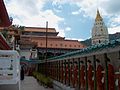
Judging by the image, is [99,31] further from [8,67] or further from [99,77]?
[99,77]

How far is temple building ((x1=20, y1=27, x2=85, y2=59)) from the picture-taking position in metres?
51.6

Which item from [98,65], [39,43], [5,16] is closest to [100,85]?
[98,65]

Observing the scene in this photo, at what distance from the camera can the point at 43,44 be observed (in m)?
60.1

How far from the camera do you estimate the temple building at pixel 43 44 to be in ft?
169

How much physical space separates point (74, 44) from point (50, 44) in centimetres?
612

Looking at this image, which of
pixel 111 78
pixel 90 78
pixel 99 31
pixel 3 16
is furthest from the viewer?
pixel 99 31

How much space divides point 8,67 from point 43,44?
50.6 m

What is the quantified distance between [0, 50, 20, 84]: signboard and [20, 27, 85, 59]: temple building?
40.1 m

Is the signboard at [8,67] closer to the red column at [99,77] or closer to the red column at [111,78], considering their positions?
the red column at [99,77]

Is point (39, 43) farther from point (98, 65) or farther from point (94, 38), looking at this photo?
point (98, 65)

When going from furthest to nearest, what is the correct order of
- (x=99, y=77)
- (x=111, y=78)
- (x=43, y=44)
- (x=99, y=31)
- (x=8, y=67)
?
(x=99, y=31), (x=43, y=44), (x=8, y=67), (x=99, y=77), (x=111, y=78)

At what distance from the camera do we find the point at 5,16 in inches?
443

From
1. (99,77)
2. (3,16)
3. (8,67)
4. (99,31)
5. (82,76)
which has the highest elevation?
(99,31)

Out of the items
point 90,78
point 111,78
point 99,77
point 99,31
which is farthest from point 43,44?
point 111,78
